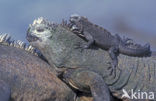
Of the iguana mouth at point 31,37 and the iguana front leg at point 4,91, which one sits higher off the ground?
the iguana mouth at point 31,37

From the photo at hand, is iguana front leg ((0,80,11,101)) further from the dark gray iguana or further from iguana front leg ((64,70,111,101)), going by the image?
iguana front leg ((64,70,111,101))

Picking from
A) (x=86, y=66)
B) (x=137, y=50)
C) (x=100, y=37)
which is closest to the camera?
(x=86, y=66)

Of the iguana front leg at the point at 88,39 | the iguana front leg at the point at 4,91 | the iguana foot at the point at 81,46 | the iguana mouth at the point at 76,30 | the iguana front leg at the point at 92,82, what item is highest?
the iguana mouth at the point at 76,30

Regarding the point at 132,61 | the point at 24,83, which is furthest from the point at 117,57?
the point at 24,83

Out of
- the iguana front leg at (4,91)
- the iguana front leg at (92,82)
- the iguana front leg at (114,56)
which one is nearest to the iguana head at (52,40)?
the iguana front leg at (92,82)

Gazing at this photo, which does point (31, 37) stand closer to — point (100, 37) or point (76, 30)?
point (76, 30)

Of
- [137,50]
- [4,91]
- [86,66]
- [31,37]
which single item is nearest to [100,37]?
[86,66]

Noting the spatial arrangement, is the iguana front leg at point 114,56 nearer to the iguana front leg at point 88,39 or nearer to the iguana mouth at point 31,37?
the iguana front leg at point 88,39
